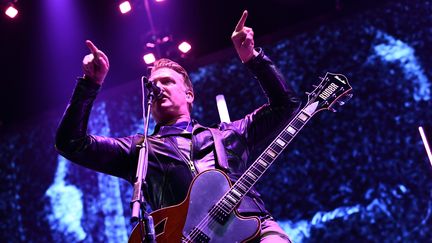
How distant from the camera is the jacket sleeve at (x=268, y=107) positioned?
2.66 metres

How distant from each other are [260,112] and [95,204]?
10.7 feet

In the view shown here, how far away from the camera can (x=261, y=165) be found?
2.40 metres

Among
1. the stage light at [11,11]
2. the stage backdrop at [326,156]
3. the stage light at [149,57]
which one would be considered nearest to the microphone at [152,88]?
the stage backdrop at [326,156]

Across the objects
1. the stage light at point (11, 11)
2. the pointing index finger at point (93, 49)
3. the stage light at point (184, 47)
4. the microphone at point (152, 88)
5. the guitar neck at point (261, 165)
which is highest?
the stage light at point (11, 11)

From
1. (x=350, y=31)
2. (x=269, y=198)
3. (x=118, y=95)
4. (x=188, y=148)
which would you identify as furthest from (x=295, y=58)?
(x=188, y=148)

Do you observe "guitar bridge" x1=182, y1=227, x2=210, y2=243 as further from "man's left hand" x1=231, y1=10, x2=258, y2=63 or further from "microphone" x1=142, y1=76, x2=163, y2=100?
"man's left hand" x1=231, y1=10, x2=258, y2=63

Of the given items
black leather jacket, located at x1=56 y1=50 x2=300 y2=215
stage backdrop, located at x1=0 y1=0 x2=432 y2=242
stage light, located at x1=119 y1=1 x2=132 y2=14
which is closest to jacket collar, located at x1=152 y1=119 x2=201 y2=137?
black leather jacket, located at x1=56 y1=50 x2=300 y2=215

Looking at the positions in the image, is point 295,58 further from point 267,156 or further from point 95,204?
point 267,156

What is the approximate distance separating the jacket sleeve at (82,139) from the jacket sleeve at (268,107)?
0.67 meters

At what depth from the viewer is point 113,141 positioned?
2.60 meters

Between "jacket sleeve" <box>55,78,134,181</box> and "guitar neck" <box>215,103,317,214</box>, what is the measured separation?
65 centimetres

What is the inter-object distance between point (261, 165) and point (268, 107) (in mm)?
439

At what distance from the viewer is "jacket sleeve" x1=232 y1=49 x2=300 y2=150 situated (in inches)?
105

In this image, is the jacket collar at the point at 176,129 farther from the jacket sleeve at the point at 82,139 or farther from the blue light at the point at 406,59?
A: the blue light at the point at 406,59
